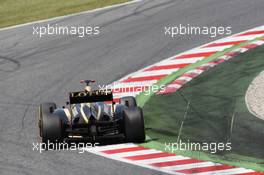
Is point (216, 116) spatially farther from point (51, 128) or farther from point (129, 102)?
point (51, 128)

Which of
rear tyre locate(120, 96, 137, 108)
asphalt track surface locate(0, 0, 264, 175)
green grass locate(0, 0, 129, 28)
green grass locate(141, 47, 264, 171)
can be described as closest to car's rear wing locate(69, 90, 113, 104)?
rear tyre locate(120, 96, 137, 108)

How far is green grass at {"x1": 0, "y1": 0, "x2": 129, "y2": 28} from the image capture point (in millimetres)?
32906

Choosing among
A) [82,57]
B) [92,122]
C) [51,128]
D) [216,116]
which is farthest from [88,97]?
[82,57]

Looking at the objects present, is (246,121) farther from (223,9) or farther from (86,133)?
(223,9)

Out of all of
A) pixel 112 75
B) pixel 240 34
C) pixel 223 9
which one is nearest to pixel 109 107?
pixel 112 75

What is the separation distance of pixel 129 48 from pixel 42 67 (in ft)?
11.0

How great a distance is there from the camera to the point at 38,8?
1339 inches

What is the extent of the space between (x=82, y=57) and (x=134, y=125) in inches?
355

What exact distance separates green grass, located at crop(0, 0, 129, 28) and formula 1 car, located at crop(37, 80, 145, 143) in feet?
43.3

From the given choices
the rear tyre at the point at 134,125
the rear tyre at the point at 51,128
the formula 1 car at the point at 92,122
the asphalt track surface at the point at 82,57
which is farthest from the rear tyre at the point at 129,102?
the rear tyre at the point at 51,128

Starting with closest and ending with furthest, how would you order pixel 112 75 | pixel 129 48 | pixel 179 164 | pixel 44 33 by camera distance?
1. pixel 179 164
2. pixel 112 75
3. pixel 129 48
4. pixel 44 33

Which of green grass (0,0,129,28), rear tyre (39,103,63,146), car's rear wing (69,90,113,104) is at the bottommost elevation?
rear tyre (39,103,63,146)

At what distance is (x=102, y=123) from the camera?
19.7 metres

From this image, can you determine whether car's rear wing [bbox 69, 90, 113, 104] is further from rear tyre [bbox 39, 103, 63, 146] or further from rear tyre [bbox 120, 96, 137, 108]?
rear tyre [bbox 120, 96, 137, 108]
